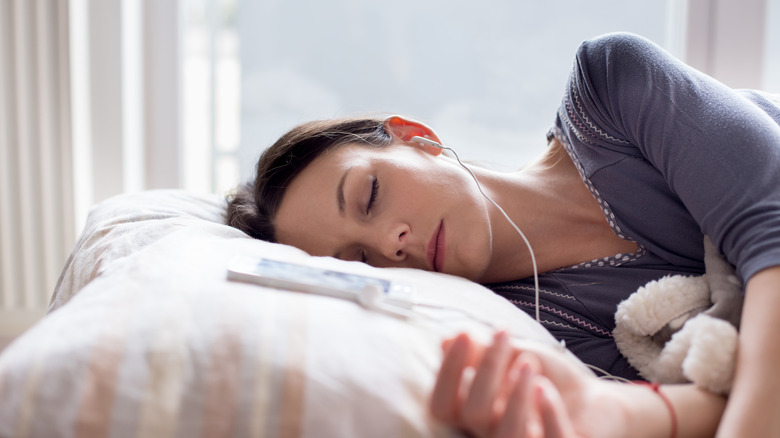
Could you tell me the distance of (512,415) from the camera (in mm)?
486

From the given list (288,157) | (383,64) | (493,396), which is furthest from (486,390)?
(383,64)

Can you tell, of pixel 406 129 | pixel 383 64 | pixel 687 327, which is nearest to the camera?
pixel 687 327

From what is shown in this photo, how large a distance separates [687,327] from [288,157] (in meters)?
0.69

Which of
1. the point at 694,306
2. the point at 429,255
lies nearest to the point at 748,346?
the point at 694,306

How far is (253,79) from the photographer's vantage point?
2.05 m

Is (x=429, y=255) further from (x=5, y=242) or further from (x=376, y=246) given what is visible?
(x=5, y=242)

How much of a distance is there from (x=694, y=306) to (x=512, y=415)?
429 millimetres

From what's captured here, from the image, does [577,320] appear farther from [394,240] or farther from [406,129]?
[406,129]

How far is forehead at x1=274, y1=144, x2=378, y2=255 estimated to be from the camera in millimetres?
1011

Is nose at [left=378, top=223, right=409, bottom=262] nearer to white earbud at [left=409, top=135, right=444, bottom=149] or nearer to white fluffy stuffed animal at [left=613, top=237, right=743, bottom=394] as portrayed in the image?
white earbud at [left=409, top=135, right=444, bottom=149]

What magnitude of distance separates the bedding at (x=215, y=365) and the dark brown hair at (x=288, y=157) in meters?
0.50

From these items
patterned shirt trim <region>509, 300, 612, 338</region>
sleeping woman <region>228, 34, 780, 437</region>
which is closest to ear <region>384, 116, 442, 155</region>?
sleeping woman <region>228, 34, 780, 437</region>

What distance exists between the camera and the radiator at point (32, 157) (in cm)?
173

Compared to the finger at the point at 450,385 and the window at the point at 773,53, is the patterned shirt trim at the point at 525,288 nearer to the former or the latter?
the finger at the point at 450,385
